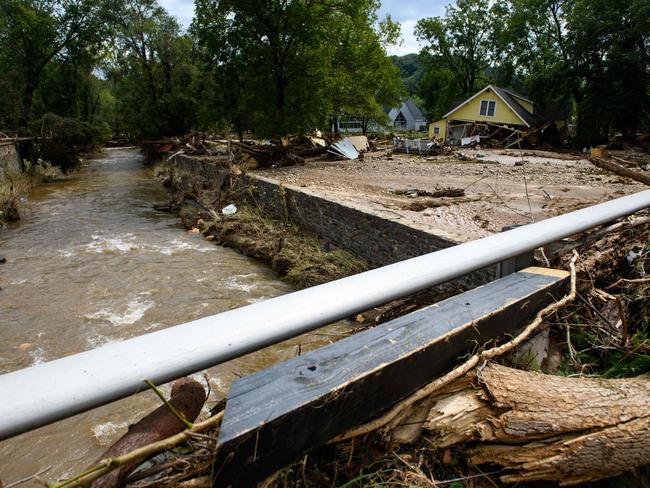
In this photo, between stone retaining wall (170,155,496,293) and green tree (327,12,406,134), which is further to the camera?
green tree (327,12,406,134)

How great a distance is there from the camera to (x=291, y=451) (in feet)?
3.54

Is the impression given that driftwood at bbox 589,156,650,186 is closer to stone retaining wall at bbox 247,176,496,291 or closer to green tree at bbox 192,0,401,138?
stone retaining wall at bbox 247,176,496,291

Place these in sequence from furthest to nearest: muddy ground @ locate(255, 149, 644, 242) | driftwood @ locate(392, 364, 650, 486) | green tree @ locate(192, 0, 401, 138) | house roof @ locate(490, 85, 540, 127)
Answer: house roof @ locate(490, 85, 540, 127) → green tree @ locate(192, 0, 401, 138) → muddy ground @ locate(255, 149, 644, 242) → driftwood @ locate(392, 364, 650, 486)

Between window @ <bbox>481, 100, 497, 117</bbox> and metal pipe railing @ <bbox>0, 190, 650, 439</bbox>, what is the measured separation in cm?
3605

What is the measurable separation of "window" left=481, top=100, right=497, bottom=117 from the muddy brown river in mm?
28978

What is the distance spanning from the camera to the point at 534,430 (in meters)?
1.38

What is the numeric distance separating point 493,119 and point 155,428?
3626 centimetres

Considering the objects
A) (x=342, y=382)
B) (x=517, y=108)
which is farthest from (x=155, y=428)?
(x=517, y=108)

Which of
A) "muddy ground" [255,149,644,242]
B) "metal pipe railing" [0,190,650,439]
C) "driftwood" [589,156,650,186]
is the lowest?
"muddy ground" [255,149,644,242]

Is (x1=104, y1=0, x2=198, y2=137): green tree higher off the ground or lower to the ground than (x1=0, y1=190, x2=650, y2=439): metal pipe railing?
higher

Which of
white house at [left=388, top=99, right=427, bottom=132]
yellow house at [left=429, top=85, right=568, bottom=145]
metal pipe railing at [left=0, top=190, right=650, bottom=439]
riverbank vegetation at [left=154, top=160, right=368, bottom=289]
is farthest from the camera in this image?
white house at [left=388, top=99, right=427, bottom=132]

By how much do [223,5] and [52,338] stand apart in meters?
14.4

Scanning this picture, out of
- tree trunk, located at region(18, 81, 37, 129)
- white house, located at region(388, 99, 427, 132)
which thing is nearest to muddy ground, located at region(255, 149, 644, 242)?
tree trunk, located at region(18, 81, 37, 129)

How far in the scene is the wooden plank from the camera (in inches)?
39.1
